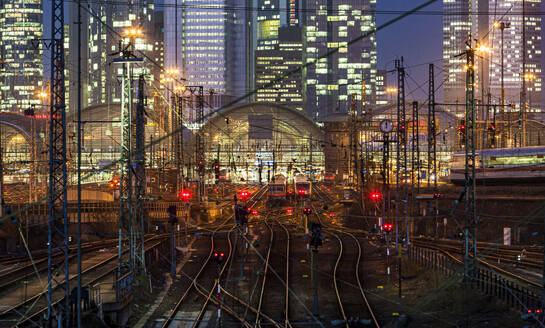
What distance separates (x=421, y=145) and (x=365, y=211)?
4138cm

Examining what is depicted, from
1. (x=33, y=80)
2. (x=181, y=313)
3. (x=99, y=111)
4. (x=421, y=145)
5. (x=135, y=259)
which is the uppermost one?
(x=33, y=80)

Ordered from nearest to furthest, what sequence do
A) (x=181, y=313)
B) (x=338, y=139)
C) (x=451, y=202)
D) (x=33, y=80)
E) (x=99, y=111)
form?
(x=181, y=313) → (x=451, y=202) → (x=338, y=139) → (x=99, y=111) → (x=33, y=80)

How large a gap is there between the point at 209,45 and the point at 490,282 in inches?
6252

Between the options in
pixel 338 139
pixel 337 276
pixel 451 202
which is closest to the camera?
pixel 337 276

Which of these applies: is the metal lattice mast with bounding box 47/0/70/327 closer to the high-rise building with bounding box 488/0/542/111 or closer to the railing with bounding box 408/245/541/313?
the railing with bounding box 408/245/541/313

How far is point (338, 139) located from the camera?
79.0m

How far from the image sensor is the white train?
4009 cm

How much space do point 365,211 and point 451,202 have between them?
19.3 ft

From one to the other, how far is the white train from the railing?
15130 mm

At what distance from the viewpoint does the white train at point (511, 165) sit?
40.1 meters

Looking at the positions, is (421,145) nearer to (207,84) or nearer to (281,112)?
(281,112)

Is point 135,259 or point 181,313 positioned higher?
point 135,259

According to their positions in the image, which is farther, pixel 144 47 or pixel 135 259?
pixel 144 47

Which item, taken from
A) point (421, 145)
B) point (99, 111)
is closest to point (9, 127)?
point (99, 111)
